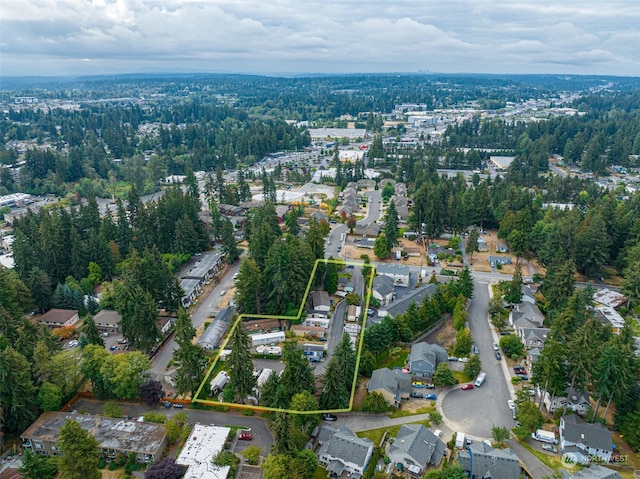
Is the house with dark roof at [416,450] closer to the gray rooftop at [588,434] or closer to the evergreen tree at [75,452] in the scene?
the gray rooftop at [588,434]

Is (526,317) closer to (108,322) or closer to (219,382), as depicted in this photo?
(219,382)

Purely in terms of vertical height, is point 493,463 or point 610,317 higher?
point 493,463

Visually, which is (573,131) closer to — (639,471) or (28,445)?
(639,471)

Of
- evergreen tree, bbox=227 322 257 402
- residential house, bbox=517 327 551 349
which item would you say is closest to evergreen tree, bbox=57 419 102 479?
evergreen tree, bbox=227 322 257 402

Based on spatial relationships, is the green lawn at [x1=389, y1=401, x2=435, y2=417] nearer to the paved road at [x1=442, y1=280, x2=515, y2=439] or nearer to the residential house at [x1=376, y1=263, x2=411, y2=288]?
the paved road at [x1=442, y1=280, x2=515, y2=439]

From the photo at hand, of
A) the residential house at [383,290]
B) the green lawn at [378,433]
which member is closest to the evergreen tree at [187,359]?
the green lawn at [378,433]

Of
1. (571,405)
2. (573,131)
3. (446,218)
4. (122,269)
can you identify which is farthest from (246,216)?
(573,131)

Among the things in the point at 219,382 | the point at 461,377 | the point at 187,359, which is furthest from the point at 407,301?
the point at 187,359

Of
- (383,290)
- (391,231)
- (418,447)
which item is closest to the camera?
(418,447)
